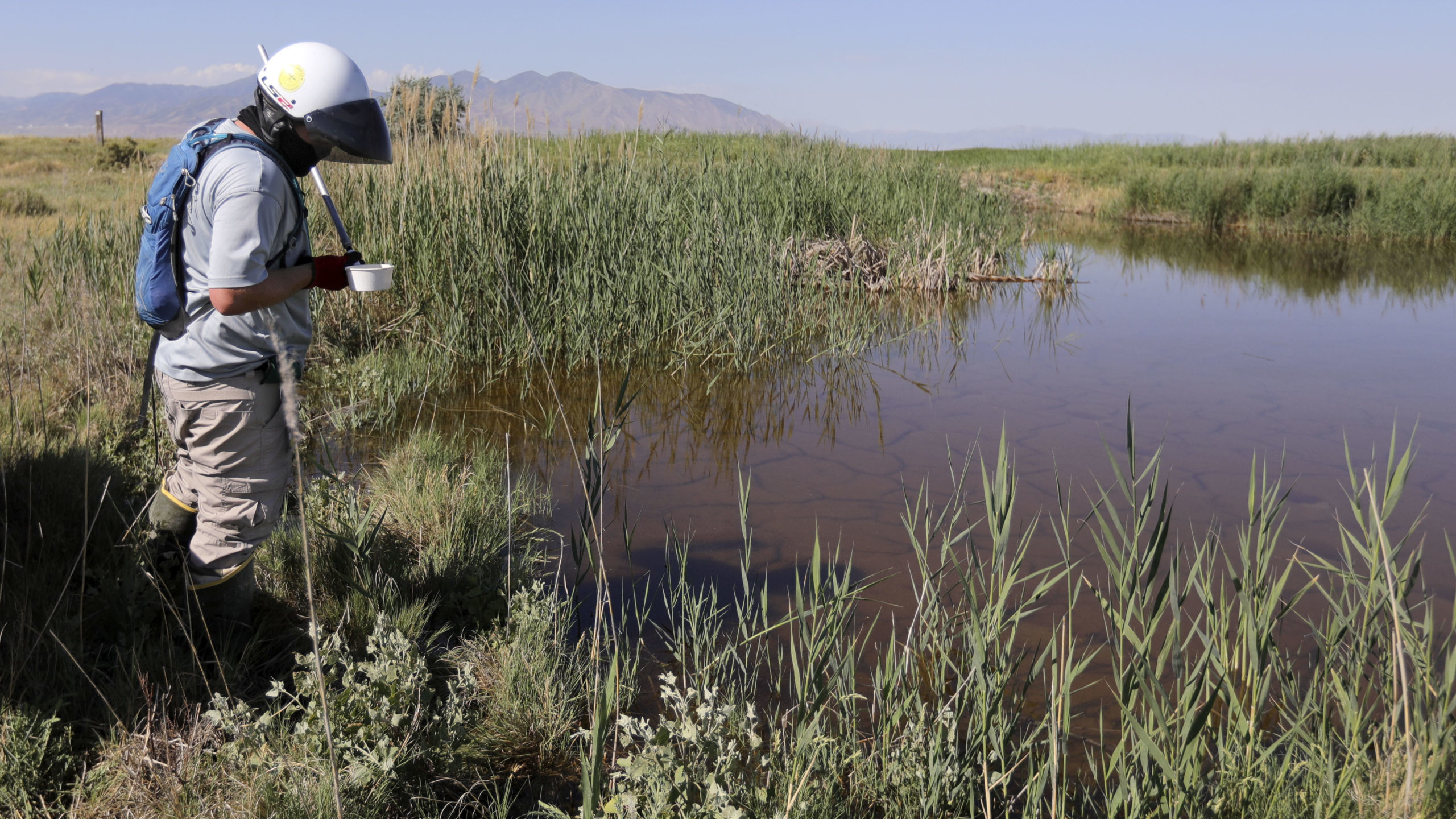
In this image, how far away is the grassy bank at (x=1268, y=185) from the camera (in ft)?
49.9

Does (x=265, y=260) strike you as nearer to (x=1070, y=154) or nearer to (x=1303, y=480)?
(x=1303, y=480)

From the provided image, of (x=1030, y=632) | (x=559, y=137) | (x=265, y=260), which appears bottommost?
(x=1030, y=632)

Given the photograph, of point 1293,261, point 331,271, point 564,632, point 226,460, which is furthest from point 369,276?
point 1293,261

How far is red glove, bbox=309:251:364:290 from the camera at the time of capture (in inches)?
96.5

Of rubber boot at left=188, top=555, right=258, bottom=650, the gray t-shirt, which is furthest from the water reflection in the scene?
rubber boot at left=188, top=555, right=258, bottom=650

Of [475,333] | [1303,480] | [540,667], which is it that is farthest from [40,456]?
[1303,480]

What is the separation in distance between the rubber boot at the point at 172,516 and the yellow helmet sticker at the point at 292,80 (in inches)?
48.8

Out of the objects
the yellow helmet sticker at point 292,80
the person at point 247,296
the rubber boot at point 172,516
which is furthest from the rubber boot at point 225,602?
the yellow helmet sticker at point 292,80

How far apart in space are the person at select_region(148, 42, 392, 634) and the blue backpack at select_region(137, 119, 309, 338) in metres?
0.02

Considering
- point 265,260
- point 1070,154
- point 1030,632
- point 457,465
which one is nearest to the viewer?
point 265,260

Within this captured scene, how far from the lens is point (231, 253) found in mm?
2143

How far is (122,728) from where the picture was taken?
1.97 m

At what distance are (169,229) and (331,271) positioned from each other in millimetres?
391

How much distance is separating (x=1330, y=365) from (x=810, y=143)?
6.01 metres
